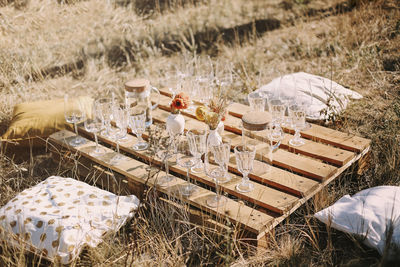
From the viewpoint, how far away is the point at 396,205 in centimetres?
255

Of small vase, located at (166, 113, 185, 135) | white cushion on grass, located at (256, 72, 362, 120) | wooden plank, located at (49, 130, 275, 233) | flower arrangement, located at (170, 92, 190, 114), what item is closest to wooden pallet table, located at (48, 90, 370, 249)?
wooden plank, located at (49, 130, 275, 233)

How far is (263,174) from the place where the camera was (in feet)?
9.13

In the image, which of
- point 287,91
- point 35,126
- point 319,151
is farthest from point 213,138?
point 35,126

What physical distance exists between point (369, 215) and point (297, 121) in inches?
34.6

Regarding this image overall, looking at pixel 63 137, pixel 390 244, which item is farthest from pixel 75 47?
pixel 390 244

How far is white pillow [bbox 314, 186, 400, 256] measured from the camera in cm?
238

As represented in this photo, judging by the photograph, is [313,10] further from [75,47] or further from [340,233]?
[340,233]

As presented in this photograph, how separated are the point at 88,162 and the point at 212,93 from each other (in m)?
1.16

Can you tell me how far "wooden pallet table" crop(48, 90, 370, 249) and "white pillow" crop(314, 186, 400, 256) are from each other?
176mm

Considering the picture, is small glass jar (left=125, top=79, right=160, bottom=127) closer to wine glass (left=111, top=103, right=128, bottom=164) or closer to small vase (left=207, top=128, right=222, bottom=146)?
wine glass (left=111, top=103, right=128, bottom=164)

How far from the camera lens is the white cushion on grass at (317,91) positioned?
382 cm

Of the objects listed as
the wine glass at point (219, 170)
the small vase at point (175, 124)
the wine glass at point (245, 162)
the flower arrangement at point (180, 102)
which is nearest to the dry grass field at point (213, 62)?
the wine glass at point (219, 170)

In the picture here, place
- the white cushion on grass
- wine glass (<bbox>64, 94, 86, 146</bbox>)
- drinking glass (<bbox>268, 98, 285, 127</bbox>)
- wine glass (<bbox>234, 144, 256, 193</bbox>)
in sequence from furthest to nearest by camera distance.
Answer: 1. the white cushion on grass
2. wine glass (<bbox>64, 94, 86, 146</bbox>)
3. drinking glass (<bbox>268, 98, 285, 127</bbox>)
4. wine glass (<bbox>234, 144, 256, 193</bbox>)

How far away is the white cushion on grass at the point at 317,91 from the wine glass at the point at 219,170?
1361mm
